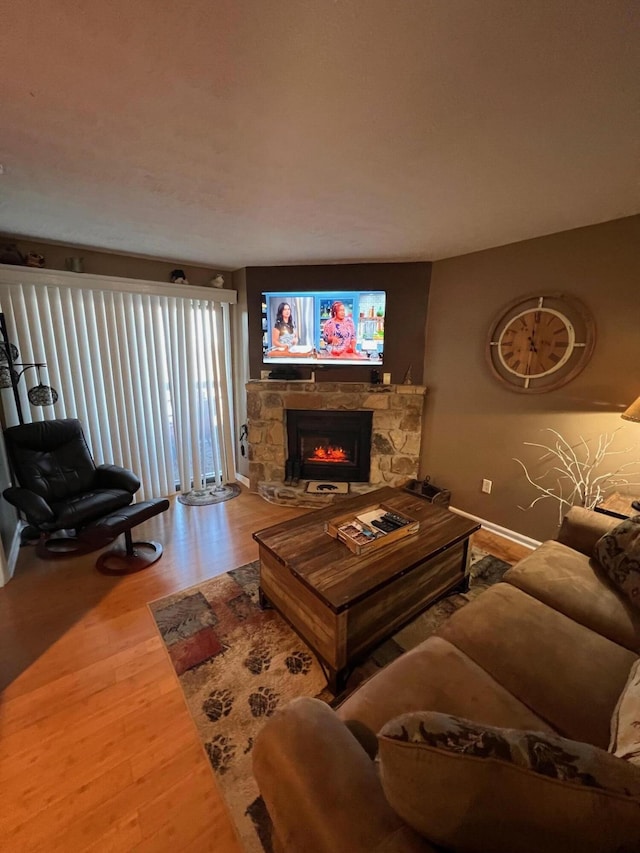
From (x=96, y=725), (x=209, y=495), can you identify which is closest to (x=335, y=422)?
(x=209, y=495)

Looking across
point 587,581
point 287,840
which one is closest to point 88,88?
point 287,840

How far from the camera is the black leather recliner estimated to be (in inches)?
90.3

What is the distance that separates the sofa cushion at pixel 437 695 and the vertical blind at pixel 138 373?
3.05 meters

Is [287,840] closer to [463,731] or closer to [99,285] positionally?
[463,731]

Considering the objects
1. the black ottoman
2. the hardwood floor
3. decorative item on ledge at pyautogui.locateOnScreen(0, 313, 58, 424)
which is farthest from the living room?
decorative item on ledge at pyautogui.locateOnScreen(0, 313, 58, 424)

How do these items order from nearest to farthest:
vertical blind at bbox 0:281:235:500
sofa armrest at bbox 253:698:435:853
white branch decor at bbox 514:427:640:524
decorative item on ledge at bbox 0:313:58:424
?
sofa armrest at bbox 253:698:435:853 → white branch decor at bbox 514:427:640:524 → decorative item on ledge at bbox 0:313:58:424 → vertical blind at bbox 0:281:235:500

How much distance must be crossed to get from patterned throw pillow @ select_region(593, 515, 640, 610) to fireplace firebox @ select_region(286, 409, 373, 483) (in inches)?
86.9

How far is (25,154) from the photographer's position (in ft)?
5.02

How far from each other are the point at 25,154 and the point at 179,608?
241cm

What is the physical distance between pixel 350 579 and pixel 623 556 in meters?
1.21

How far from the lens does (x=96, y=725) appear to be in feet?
4.85

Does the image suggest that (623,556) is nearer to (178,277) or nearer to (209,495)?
(209,495)

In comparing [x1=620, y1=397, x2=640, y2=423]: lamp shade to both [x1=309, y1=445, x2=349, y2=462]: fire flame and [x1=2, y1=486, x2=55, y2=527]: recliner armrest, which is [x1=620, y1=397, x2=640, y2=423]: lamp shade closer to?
[x1=309, y1=445, x2=349, y2=462]: fire flame

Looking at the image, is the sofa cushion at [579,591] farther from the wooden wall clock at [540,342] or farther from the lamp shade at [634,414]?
the wooden wall clock at [540,342]
